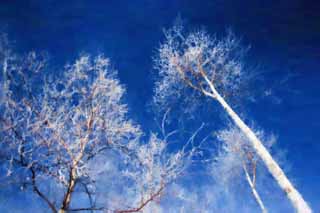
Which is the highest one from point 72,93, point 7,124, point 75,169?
point 72,93

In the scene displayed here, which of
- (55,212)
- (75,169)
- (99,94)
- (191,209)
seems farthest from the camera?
(191,209)

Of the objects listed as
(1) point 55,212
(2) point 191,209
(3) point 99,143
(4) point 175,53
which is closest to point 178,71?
(4) point 175,53

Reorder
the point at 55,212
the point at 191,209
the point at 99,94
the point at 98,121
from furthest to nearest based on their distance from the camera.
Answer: the point at 191,209 → the point at 99,94 → the point at 98,121 → the point at 55,212

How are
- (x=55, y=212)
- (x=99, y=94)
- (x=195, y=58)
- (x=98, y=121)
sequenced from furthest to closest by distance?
(x=195, y=58), (x=99, y=94), (x=98, y=121), (x=55, y=212)

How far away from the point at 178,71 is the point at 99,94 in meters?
5.16

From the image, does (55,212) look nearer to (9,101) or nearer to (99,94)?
(9,101)

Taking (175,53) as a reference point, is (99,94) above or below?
below

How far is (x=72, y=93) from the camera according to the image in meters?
5.90

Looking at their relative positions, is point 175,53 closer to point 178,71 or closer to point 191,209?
point 178,71

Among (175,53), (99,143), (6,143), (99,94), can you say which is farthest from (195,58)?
(6,143)

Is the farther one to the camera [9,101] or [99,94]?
[99,94]

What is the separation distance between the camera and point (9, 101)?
4855mm

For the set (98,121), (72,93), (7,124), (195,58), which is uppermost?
(195,58)

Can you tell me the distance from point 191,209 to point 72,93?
55.5ft
